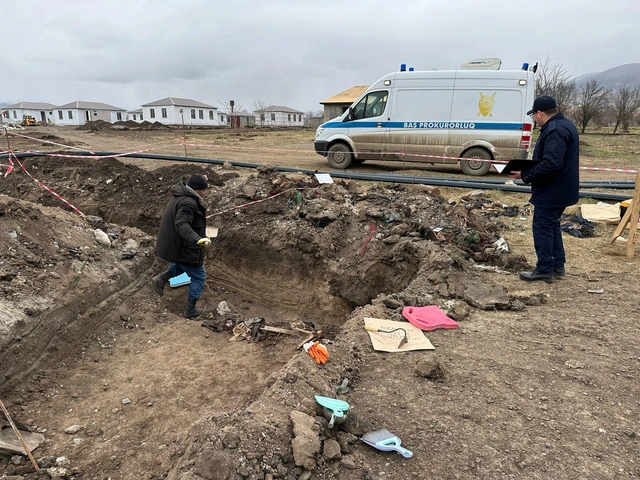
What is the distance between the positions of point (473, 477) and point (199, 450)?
162 centimetres

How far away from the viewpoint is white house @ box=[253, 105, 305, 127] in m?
67.1

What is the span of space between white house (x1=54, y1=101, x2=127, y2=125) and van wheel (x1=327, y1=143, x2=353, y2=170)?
206ft

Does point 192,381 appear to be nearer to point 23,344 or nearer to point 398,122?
point 23,344

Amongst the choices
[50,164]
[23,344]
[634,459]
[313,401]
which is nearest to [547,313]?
[634,459]

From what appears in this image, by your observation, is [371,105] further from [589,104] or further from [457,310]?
[589,104]

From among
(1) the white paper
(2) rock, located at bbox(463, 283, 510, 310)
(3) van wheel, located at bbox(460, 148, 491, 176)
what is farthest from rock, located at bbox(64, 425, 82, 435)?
(3) van wheel, located at bbox(460, 148, 491, 176)

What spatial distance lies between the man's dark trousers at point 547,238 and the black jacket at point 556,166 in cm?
11

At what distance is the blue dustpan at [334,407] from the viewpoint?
9.00 feet

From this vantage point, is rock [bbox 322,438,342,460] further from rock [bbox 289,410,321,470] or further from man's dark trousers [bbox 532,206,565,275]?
man's dark trousers [bbox 532,206,565,275]

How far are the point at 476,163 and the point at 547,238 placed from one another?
23.2ft

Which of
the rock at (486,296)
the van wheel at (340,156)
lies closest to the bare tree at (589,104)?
the van wheel at (340,156)

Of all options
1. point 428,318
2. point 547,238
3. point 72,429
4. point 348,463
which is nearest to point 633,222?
point 547,238

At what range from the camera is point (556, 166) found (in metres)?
4.61

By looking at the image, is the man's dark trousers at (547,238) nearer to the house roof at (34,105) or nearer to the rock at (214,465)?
the rock at (214,465)
